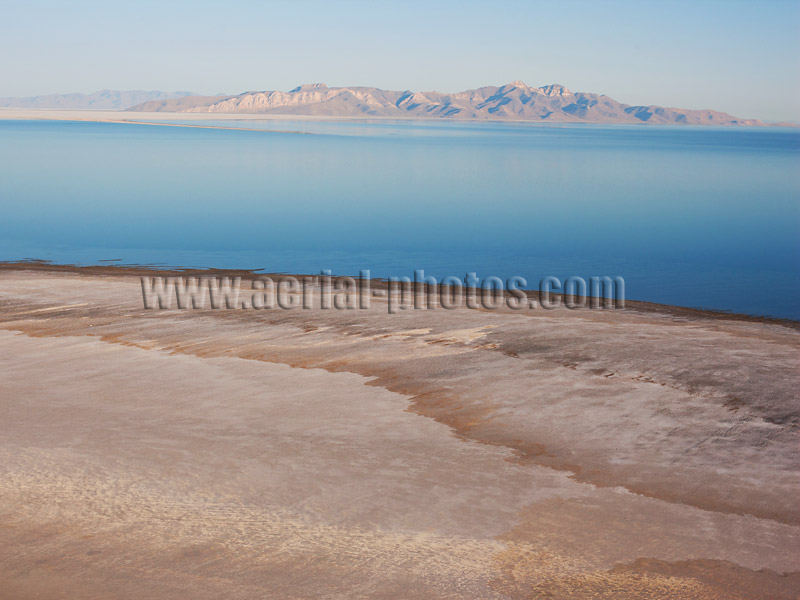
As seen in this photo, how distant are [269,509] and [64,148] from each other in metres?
68.3

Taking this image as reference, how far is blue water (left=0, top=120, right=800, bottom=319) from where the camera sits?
21.3 m

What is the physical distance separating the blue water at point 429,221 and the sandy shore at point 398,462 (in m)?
9.16

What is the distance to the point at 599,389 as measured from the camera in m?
8.51

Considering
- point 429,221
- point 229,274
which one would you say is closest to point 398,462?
point 229,274

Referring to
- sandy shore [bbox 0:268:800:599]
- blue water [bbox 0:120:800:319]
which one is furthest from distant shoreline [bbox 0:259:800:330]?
sandy shore [bbox 0:268:800:599]

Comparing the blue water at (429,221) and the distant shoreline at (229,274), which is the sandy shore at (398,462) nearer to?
the distant shoreline at (229,274)

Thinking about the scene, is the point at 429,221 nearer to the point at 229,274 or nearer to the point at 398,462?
the point at 229,274

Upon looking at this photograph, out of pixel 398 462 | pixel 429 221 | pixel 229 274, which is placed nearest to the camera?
pixel 398 462

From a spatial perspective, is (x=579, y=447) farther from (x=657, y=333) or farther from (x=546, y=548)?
(x=657, y=333)

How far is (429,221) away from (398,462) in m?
23.0

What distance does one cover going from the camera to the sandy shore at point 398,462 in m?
4.98

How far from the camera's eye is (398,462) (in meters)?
6.66

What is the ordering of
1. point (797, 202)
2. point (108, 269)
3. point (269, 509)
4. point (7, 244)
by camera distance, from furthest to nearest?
point (797, 202) < point (7, 244) < point (108, 269) < point (269, 509)

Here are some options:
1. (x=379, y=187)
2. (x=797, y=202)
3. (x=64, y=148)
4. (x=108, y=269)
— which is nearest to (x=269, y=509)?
(x=108, y=269)
